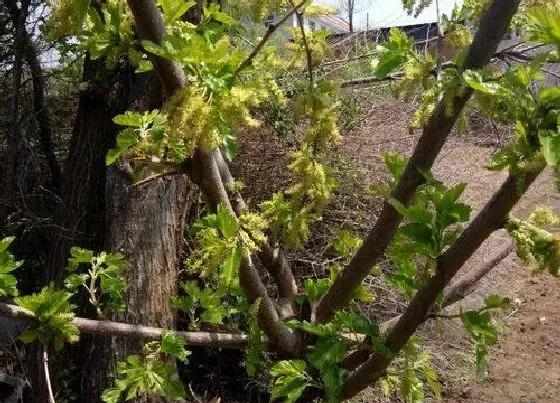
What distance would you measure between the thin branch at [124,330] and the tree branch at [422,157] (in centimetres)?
27

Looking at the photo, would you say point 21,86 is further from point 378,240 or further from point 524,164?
point 524,164

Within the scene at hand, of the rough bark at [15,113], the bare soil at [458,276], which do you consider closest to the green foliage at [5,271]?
the bare soil at [458,276]

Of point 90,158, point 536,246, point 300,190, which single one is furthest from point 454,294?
point 90,158

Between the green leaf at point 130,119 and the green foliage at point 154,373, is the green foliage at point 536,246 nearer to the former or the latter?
the green leaf at point 130,119

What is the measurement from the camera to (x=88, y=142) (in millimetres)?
3779

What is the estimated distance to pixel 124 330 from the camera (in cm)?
147

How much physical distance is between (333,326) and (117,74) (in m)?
2.77

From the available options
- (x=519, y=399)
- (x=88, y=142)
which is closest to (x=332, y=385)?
(x=88, y=142)

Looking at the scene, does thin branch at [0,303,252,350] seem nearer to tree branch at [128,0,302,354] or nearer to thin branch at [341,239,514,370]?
tree branch at [128,0,302,354]

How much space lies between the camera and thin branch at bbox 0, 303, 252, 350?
1.30 meters

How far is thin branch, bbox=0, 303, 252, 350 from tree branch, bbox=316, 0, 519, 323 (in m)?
0.27

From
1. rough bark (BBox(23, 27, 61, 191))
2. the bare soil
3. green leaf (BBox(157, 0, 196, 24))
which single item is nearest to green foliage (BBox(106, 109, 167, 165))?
green leaf (BBox(157, 0, 196, 24))

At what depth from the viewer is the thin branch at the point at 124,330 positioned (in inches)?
51.3

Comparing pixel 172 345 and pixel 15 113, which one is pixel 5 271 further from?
pixel 15 113
